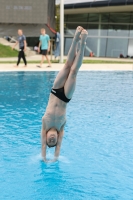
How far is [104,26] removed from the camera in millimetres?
34875

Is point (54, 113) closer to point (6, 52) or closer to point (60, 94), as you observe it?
point (60, 94)

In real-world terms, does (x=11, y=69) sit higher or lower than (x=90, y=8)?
lower

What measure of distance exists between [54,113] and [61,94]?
13.3 inches

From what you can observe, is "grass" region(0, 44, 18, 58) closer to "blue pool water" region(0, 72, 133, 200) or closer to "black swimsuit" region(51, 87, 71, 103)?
"blue pool water" region(0, 72, 133, 200)

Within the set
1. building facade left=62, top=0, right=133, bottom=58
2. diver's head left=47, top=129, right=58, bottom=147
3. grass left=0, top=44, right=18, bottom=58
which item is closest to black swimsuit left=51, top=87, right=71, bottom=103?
diver's head left=47, top=129, right=58, bottom=147

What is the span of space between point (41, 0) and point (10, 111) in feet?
46.9

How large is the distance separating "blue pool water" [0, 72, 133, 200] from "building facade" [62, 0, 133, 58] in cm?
2211

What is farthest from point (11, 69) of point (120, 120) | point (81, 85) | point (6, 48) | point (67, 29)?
point (67, 29)

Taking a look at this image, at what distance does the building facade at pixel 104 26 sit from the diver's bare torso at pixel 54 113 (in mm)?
27289

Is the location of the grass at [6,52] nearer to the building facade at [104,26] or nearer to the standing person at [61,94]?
the building facade at [104,26]

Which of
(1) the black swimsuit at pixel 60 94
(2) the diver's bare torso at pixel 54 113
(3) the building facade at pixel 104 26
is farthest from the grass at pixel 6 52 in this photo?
(1) the black swimsuit at pixel 60 94

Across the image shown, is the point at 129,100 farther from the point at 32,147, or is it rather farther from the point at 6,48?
the point at 6,48

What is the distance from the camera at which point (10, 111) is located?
938cm

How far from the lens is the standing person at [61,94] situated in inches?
208
